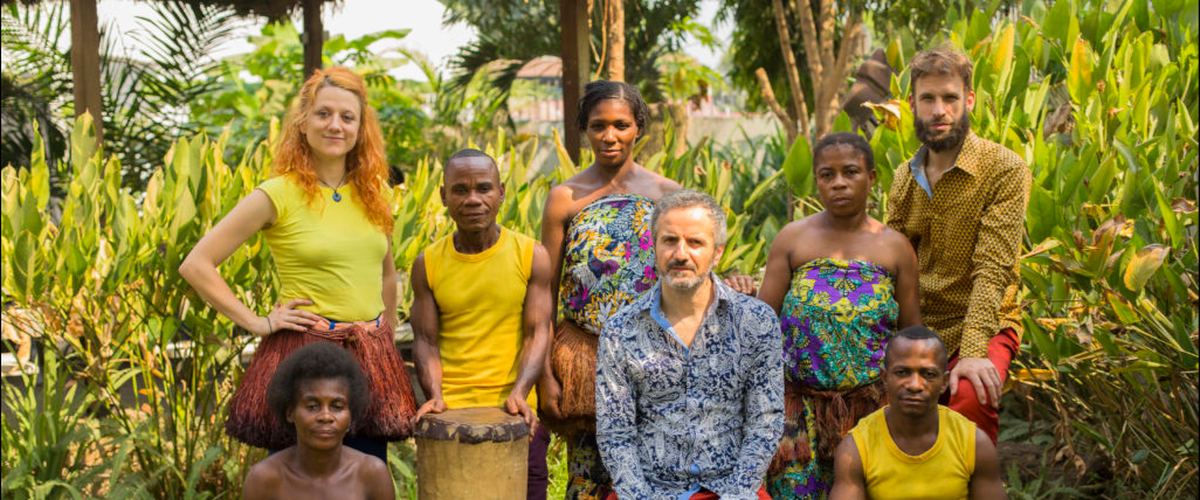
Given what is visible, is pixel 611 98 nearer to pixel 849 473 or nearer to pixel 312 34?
pixel 849 473

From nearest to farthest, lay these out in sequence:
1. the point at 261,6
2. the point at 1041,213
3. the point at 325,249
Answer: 1. the point at 325,249
2. the point at 1041,213
3. the point at 261,6

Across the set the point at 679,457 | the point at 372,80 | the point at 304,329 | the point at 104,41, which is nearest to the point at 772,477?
the point at 679,457

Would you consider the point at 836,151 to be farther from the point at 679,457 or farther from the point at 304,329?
the point at 304,329

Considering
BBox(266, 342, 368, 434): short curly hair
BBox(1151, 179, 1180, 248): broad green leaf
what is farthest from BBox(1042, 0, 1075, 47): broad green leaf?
BBox(266, 342, 368, 434): short curly hair

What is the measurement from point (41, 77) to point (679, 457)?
26.7 ft

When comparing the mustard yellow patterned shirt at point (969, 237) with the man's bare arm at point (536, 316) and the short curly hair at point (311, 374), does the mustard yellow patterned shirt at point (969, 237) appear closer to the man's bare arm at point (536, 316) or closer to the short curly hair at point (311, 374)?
the man's bare arm at point (536, 316)

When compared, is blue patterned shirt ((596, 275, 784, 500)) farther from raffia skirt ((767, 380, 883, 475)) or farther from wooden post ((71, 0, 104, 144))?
wooden post ((71, 0, 104, 144))

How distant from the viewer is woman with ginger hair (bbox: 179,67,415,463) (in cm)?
319

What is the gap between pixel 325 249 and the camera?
3.19m

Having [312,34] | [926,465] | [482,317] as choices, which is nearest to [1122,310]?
[926,465]

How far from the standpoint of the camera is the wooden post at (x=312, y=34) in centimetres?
911

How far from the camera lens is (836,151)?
3.15 m

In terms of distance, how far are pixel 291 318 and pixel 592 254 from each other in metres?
0.86

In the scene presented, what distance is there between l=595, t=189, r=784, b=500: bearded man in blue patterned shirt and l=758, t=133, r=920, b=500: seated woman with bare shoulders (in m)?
0.19
